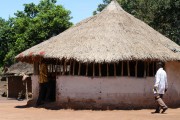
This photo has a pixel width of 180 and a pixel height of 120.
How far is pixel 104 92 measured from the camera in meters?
14.9

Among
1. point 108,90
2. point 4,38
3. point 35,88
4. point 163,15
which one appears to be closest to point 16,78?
point 35,88

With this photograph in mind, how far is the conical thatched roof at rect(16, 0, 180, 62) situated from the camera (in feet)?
48.0

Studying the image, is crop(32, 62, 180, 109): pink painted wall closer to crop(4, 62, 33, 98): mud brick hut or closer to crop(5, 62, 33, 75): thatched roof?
crop(4, 62, 33, 98): mud brick hut

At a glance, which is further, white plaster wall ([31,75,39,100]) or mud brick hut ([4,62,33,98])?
mud brick hut ([4,62,33,98])

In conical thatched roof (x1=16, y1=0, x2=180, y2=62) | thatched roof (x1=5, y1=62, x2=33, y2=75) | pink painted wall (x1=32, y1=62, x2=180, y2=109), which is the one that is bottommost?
pink painted wall (x1=32, y1=62, x2=180, y2=109)

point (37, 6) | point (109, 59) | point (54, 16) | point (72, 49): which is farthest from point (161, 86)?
point (37, 6)

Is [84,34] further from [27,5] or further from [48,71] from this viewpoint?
[27,5]

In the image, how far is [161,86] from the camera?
1266 centimetres

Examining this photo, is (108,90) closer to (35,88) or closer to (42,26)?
(35,88)

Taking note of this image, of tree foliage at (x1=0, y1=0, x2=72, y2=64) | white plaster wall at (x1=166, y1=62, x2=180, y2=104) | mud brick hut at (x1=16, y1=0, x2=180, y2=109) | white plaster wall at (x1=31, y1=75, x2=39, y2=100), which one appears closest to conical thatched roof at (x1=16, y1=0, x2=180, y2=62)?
mud brick hut at (x1=16, y1=0, x2=180, y2=109)

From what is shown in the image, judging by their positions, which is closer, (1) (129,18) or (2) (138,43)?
(2) (138,43)

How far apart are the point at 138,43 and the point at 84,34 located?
2249mm

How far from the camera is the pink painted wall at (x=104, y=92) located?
14922 millimetres

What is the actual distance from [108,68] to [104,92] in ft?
3.08
